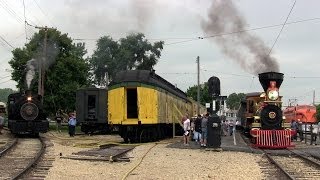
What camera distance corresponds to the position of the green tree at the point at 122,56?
62.2 meters

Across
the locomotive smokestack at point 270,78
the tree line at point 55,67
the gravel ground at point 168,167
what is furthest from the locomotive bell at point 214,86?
the tree line at point 55,67

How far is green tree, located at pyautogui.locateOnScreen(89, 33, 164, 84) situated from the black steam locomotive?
3031cm

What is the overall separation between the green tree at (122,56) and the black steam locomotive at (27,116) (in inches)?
1193

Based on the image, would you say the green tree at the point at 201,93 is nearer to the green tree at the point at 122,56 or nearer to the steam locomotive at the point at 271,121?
the green tree at the point at 122,56

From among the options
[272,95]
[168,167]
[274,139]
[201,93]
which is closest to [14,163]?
[168,167]

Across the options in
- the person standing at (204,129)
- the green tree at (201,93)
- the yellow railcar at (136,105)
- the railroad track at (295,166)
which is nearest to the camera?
the railroad track at (295,166)

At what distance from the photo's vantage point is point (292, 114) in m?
45.8

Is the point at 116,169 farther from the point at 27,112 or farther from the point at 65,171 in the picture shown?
the point at 27,112

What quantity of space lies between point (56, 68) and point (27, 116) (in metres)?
18.0

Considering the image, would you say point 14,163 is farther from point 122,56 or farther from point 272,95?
point 122,56

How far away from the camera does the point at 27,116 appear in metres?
30.2

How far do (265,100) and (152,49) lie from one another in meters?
43.9

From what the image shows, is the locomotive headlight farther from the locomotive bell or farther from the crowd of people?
the crowd of people

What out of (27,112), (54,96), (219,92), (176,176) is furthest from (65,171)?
(54,96)
